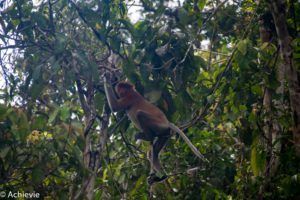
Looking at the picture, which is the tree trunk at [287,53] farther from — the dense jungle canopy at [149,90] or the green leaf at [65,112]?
the green leaf at [65,112]

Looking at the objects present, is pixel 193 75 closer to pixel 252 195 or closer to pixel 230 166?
Result: pixel 252 195

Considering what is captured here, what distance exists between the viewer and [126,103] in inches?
153

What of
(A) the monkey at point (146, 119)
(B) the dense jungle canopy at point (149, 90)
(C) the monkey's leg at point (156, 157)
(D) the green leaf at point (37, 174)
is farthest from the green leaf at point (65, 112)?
(C) the monkey's leg at point (156, 157)

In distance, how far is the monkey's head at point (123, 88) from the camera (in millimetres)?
3848

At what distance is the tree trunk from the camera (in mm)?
1977

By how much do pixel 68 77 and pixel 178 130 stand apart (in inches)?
60.7

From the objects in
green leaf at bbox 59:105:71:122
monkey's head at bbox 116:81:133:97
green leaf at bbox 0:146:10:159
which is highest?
monkey's head at bbox 116:81:133:97

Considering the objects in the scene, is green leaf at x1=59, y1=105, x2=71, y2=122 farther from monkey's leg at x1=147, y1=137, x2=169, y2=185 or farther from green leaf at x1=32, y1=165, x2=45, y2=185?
monkey's leg at x1=147, y1=137, x2=169, y2=185

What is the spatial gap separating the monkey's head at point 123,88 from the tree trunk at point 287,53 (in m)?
2.29

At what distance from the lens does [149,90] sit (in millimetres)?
2912

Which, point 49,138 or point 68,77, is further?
point 68,77

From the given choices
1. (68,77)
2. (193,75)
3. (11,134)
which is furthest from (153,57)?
(11,134)

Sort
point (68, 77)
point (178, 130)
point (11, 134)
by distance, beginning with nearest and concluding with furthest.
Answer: point (11, 134)
point (68, 77)
point (178, 130)

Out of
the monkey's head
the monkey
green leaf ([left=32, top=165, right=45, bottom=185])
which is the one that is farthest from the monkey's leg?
green leaf ([left=32, top=165, right=45, bottom=185])
